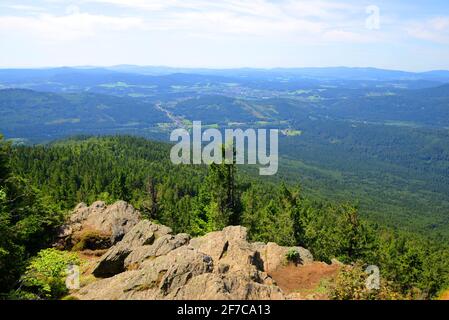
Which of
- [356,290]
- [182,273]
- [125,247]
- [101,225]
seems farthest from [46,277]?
[101,225]

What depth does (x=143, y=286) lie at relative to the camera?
73.4ft

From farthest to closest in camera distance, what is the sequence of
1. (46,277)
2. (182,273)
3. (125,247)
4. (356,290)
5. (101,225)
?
(101,225)
(125,247)
(46,277)
(182,273)
(356,290)

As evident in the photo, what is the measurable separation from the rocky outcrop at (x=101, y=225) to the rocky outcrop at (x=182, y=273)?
10788 mm

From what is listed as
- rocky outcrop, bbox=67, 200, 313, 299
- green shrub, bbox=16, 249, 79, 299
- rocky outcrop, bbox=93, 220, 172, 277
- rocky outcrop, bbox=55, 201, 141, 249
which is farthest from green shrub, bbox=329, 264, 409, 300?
rocky outcrop, bbox=55, 201, 141, 249

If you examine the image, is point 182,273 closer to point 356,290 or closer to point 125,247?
point 356,290

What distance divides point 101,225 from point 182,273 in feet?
90.4

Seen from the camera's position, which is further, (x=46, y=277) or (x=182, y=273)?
(x=46, y=277)

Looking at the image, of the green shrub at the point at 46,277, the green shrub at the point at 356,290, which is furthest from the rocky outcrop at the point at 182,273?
the green shrub at the point at 356,290

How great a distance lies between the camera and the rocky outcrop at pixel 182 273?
21.2 metres

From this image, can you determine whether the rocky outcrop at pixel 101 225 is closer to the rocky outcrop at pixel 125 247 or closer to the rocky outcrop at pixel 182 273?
the rocky outcrop at pixel 125 247

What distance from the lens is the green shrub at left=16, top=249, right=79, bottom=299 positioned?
2392 centimetres

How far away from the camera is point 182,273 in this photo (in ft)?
73.7

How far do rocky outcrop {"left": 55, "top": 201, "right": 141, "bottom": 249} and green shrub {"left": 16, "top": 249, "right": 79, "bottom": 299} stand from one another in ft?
50.5
